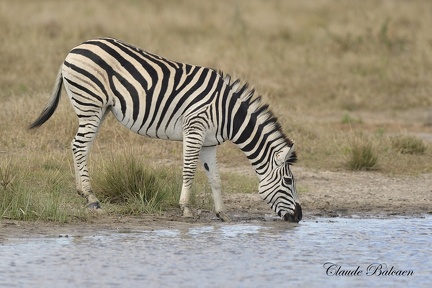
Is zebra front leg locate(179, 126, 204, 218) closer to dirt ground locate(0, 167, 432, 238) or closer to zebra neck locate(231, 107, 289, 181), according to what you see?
dirt ground locate(0, 167, 432, 238)

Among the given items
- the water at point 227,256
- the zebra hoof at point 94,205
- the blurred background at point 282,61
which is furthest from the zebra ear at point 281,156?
the blurred background at point 282,61

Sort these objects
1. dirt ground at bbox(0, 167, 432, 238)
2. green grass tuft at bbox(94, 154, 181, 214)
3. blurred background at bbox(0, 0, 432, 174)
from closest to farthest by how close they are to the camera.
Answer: dirt ground at bbox(0, 167, 432, 238) < green grass tuft at bbox(94, 154, 181, 214) < blurred background at bbox(0, 0, 432, 174)

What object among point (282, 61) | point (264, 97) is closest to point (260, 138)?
point (264, 97)

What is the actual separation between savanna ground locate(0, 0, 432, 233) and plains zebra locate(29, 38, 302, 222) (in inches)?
18.8

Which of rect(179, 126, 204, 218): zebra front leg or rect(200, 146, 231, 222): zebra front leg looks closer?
rect(179, 126, 204, 218): zebra front leg

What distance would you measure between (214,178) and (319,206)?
1.48m

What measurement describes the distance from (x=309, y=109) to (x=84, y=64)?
738 cm

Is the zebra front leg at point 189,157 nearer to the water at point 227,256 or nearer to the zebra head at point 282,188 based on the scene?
the water at point 227,256

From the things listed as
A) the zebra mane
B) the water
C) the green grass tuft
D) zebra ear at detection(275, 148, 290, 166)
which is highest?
the zebra mane

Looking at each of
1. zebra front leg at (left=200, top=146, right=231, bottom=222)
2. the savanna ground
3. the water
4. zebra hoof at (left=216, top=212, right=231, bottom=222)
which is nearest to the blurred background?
the savanna ground

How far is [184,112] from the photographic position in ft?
30.0

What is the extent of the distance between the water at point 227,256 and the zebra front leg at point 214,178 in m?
0.24

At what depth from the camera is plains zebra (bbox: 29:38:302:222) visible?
9078 millimetres

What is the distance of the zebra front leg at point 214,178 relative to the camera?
9.21 m
